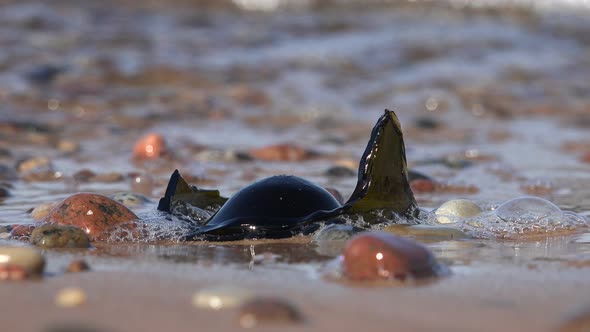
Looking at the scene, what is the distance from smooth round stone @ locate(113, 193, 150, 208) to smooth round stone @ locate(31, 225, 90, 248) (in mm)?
838

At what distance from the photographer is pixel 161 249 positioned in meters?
2.77

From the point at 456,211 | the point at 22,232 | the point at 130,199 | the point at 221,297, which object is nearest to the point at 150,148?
the point at 130,199

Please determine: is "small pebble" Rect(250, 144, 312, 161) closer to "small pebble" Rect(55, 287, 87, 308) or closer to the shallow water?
the shallow water

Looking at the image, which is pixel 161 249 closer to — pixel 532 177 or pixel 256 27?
pixel 532 177

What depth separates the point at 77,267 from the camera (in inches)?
92.8

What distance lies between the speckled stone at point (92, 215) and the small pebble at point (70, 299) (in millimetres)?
951

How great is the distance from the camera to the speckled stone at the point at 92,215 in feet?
9.70

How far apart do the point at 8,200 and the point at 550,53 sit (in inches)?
307

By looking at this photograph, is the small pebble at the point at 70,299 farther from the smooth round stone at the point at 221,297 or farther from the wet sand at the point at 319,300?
the smooth round stone at the point at 221,297

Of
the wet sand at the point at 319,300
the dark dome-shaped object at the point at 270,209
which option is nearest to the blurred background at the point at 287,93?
the dark dome-shaped object at the point at 270,209

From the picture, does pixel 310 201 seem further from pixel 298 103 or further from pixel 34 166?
pixel 298 103

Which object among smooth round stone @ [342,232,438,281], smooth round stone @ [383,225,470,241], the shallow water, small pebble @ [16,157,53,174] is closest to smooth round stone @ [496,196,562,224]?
the shallow water

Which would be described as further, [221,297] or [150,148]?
[150,148]

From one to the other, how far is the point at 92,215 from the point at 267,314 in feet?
4.44
